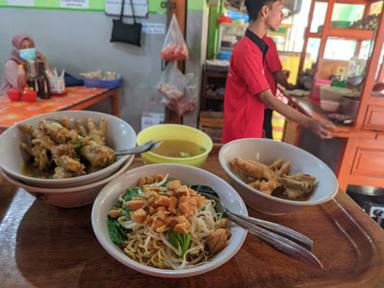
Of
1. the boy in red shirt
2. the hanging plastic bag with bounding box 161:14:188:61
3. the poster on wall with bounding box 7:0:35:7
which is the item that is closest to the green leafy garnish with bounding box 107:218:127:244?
the boy in red shirt

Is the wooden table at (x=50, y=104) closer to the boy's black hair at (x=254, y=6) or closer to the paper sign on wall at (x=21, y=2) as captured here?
the paper sign on wall at (x=21, y=2)

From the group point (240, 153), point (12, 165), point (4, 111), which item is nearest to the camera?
point (12, 165)

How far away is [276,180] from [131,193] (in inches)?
13.6

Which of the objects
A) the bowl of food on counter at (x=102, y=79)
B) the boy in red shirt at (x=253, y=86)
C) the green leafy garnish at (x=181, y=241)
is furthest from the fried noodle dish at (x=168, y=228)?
the bowl of food on counter at (x=102, y=79)

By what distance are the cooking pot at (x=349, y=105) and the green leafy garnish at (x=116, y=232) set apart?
54.5 inches

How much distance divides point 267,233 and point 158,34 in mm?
2254

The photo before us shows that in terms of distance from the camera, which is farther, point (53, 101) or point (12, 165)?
point (53, 101)

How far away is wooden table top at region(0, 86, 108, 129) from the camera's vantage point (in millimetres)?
1467

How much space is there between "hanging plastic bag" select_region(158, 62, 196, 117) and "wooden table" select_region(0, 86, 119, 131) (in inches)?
20.1

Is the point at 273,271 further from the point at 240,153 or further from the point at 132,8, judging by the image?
the point at 132,8

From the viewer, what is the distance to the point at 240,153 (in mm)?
770

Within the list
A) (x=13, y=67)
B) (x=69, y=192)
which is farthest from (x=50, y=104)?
(x=69, y=192)

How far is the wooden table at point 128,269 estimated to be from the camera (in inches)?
18.0

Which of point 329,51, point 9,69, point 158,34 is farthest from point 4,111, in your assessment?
point 329,51
